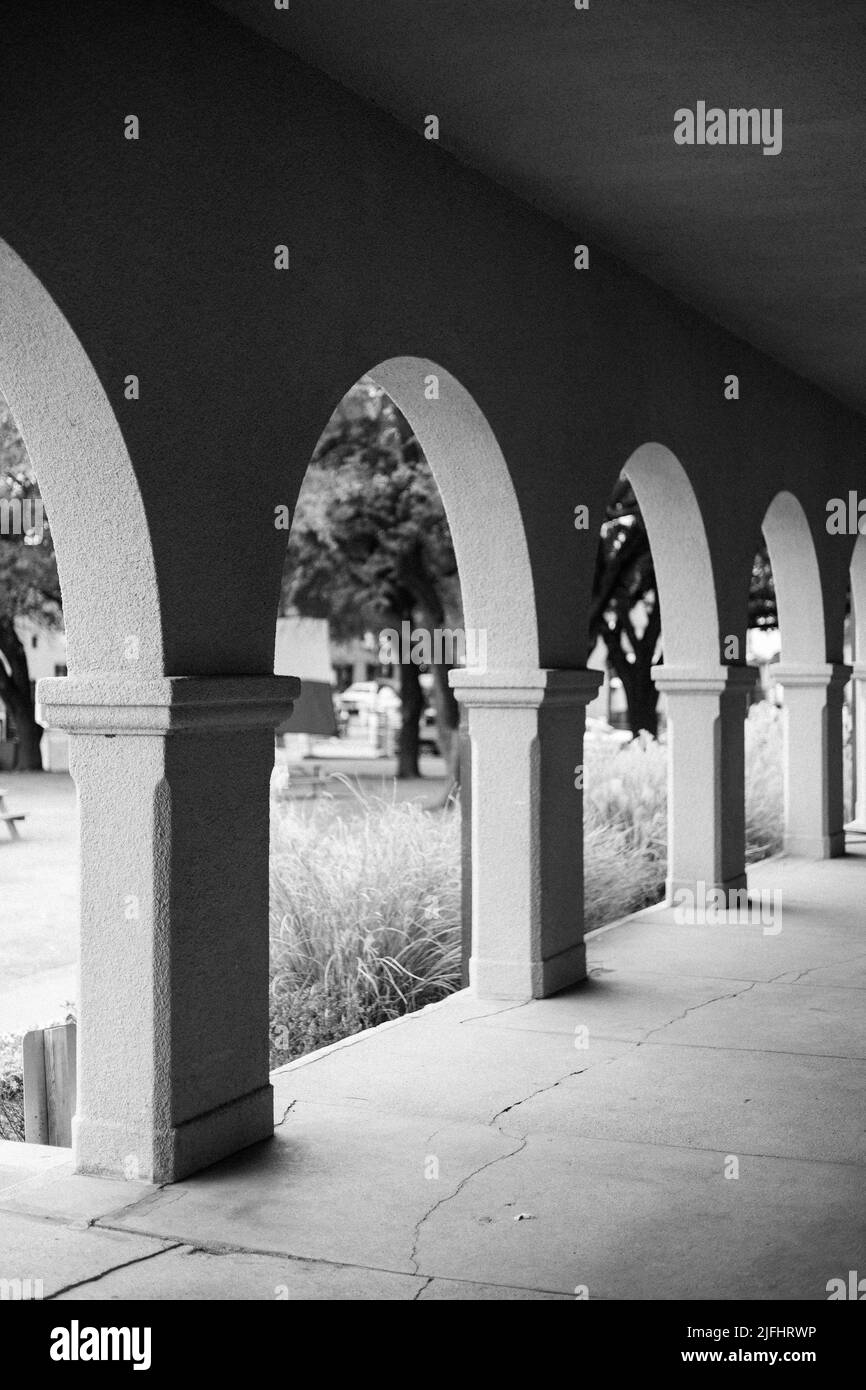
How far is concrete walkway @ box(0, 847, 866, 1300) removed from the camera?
12.1ft

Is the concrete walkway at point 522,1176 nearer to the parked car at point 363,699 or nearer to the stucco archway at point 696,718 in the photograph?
the stucco archway at point 696,718

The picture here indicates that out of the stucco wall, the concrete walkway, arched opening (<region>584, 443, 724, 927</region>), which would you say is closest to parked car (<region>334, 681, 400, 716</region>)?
arched opening (<region>584, 443, 724, 927</region>)

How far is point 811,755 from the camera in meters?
11.6

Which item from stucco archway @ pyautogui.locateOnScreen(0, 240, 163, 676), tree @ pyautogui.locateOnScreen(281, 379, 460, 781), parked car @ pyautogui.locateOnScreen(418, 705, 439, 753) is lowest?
parked car @ pyautogui.locateOnScreen(418, 705, 439, 753)

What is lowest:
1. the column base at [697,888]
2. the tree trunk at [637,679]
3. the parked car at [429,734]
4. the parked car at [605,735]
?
the parked car at [429,734]

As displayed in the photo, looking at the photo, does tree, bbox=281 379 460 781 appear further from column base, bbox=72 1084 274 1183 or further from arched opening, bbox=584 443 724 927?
column base, bbox=72 1084 274 1183

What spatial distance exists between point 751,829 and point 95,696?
870 centimetres

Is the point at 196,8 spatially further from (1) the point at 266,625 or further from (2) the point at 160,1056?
(2) the point at 160,1056

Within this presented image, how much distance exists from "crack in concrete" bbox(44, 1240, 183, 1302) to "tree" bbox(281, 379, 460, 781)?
11.7 metres

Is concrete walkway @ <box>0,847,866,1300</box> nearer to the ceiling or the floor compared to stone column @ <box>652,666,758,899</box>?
nearer to the floor

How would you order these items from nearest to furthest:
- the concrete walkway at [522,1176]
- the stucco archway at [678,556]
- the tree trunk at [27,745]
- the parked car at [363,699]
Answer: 1. the concrete walkway at [522,1176]
2. the stucco archway at [678,556]
3. the tree trunk at [27,745]
4. the parked car at [363,699]

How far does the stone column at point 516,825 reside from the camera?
6664 mm

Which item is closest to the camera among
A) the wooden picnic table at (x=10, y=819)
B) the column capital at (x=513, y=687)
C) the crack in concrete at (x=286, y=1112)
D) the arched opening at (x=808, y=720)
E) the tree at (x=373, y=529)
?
the crack in concrete at (x=286, y=1112)

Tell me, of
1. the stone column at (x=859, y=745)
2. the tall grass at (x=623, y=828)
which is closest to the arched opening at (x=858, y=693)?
the stone column at (x=859, y=745)
